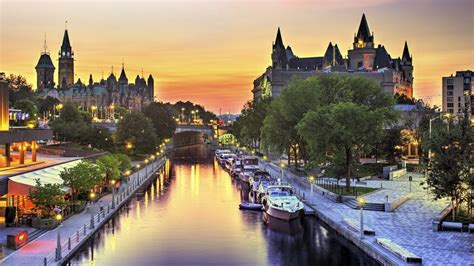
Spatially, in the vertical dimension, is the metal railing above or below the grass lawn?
below

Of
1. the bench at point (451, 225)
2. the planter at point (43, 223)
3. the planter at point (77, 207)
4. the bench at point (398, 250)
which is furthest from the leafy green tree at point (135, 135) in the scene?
the bench at point (398, 250)

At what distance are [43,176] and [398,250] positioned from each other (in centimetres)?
3101

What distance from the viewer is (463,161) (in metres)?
39.8

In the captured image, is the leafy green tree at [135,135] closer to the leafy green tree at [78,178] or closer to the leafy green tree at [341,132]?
the leafy green tree at [341,132]

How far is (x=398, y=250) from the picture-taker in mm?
32844

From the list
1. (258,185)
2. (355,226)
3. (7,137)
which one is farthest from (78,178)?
(258,185)

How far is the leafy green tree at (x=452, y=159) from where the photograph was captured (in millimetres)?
39781

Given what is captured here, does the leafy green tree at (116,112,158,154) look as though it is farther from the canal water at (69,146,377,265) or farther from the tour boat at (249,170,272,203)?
the canal water at (69,146,377,265)

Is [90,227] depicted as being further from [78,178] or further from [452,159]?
[452,159]

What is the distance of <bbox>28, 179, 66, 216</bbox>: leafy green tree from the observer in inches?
1666

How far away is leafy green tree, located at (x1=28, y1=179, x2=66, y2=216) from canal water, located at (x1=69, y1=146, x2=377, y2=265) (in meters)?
4.05

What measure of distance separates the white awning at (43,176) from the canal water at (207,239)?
6.23 m

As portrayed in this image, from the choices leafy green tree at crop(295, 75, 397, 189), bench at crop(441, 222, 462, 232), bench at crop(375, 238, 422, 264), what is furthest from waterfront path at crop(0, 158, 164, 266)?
bench at crop(441, 222, 462, 232)

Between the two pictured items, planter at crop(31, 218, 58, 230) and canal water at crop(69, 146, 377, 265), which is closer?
canal water at crop(69, 146, 377, 265)
